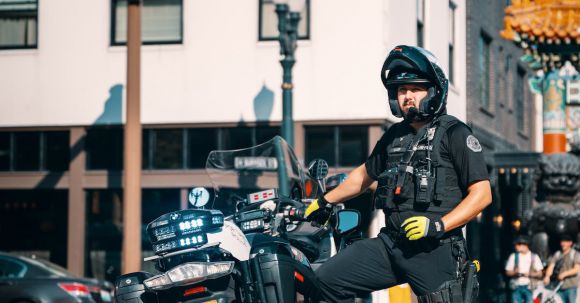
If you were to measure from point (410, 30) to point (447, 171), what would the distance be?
15728 mm

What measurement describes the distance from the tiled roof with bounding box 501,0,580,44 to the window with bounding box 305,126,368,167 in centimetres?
320

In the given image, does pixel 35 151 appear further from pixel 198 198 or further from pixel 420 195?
pixel 420 195

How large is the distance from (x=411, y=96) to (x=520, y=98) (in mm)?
28897

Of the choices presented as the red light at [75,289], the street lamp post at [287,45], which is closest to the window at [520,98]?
the street lamp post at [287,45]

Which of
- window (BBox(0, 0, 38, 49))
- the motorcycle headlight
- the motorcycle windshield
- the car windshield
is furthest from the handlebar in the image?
window (BBox(0, 0, 38, 49))

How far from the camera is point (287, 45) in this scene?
53.1 ft

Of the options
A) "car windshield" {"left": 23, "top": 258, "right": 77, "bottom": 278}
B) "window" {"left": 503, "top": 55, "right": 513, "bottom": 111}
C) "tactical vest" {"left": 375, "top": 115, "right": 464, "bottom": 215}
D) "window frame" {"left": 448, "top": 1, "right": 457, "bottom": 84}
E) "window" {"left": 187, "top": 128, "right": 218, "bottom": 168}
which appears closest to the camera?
"tactical vest" {"left": 375, "top": 115, "right": 464, "bottom": 215}

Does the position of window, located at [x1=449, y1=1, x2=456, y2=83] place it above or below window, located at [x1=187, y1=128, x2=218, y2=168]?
above

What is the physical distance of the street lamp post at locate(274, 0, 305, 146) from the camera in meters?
15.6

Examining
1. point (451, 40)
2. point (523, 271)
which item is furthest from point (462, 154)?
point (451, 40)

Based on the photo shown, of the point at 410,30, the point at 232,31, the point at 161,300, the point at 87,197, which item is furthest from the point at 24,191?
Result: the point at 161,300

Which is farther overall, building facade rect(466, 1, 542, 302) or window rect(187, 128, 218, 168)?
building facade rect(466, 1, 542, 302)

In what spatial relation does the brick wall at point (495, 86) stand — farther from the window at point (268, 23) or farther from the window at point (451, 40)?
the window at point (268, 23)

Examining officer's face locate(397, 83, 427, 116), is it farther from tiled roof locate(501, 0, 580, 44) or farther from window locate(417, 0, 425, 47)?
window locate(417, 0, 425, 47)
